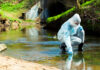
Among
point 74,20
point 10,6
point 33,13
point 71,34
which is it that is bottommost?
point 71,34

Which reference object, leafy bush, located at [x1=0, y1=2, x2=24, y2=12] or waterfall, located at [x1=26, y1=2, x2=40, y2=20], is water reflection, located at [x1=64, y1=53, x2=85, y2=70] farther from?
leafy bush, located at [x1=0, y1=2, x2=24, y2=12]

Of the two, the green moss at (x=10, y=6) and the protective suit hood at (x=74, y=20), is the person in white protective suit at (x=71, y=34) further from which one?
the green moss at (x=10, y=6)

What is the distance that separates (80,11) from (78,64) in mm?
9727

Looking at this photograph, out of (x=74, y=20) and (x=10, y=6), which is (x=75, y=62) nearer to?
(x=74, y=20)

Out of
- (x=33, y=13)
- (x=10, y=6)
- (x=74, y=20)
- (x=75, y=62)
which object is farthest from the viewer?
(x=10, y=6)

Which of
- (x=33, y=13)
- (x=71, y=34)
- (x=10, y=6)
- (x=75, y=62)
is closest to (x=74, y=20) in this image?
(x=71, y=34)

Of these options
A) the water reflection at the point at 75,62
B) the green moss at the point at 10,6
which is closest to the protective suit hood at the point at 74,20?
the water reflection at the point at 75,62

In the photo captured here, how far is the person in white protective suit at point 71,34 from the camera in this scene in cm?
938

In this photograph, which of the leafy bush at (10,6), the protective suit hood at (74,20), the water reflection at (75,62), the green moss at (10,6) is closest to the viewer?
the water reflection at (75,62)

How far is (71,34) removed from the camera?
32.0 ft

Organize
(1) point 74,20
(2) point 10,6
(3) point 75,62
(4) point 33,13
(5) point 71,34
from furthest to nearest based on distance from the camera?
(2) point 10,6 < (4) point 33,13 < (5) point 71,34 < (1) point 74,20 < (3) point 75,62

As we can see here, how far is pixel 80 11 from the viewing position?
1698cm

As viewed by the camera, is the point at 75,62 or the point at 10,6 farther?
the point at 10,6

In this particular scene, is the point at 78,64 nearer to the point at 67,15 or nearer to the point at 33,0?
the point at 67,15
